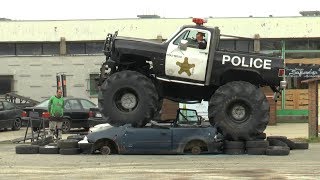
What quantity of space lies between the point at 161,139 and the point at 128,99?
1229 mm

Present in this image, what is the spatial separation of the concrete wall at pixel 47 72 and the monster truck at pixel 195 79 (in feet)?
62.0

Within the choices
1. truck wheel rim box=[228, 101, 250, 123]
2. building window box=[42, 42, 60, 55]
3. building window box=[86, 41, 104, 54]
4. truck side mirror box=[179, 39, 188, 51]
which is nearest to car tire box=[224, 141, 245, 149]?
truck wheel rim box=[228, 101, 250, 123]

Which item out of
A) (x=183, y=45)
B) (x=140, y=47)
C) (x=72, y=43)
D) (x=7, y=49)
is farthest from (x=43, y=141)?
(x=7, y=49)

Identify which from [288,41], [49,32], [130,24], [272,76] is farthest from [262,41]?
[272,76]

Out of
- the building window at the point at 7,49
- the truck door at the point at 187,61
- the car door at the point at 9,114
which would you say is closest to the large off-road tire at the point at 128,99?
the truck door at the point at 187,61

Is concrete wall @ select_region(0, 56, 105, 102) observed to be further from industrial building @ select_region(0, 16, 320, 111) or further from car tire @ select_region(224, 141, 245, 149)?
car tire @ select_region(224, 141, 245, 149)

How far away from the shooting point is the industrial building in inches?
1273

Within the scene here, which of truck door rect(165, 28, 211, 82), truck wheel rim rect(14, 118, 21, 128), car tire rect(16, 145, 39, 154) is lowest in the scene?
truck wheel rim rect(14, 118, 21, 128)

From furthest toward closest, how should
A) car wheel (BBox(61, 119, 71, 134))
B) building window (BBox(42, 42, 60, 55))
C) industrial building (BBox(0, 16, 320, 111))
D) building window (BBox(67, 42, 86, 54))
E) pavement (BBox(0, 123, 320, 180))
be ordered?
building window (BBox(42, 42, 60, 55)) < building window (BBox(67, 42, 86, 54)) < industrial building (BBox(0, 16, 320, 111)) < car wheel (BBox(61, 119, 71, 134)) < pavement (BBox(0, 123, 320, 180))

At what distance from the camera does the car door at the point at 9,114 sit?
2577 cm

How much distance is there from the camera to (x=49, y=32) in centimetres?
3325

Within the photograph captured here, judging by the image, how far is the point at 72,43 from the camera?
1314 inches

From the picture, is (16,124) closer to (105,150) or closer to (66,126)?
(66,126)

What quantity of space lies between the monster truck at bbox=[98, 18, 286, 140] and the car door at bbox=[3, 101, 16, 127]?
12920 millimetres
